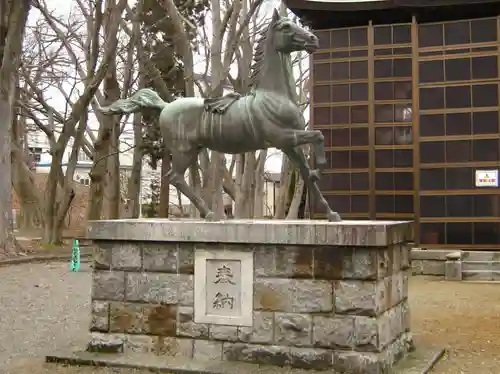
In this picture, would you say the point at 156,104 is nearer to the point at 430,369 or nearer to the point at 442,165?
the point at 430,369

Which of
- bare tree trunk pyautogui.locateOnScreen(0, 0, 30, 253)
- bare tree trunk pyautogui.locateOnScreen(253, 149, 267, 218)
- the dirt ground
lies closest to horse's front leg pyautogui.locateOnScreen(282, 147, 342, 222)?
the dirt ground

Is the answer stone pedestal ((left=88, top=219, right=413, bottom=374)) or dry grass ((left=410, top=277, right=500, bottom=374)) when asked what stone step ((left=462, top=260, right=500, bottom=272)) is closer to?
dry grass ((left=410, top=277, right=500, bottom=374))

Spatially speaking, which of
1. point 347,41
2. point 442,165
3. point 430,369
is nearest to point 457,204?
point 442,165

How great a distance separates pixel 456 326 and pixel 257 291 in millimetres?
3893

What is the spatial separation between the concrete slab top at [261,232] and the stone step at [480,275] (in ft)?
28.8

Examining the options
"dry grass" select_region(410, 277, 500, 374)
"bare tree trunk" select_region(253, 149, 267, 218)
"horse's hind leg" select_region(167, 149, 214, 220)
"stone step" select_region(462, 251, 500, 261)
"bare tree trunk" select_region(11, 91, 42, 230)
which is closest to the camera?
"dry grass" select_region(410, 277, 500, 374)

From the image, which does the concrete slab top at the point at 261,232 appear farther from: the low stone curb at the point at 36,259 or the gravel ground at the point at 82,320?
the low stone curb at the point at 36,259

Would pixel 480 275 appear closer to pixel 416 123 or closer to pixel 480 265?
pixel 480 265

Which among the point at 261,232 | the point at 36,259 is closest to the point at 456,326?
the point at 261,232

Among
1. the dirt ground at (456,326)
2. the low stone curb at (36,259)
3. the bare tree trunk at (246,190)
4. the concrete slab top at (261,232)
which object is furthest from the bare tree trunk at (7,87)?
the concrete slab top at (261,232)

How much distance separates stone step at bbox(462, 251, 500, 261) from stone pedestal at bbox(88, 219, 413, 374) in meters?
8.85

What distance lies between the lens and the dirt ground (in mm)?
6184

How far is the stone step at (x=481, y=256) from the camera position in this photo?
14.6 metres

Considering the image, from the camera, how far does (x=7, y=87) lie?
16.7 meters
